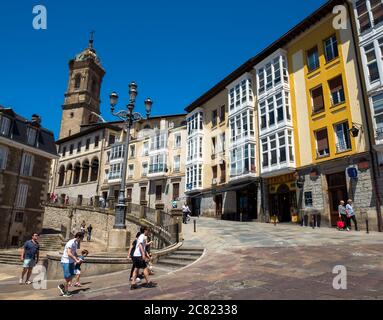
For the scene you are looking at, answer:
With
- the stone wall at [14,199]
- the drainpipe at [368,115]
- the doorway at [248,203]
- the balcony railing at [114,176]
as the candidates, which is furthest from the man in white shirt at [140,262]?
the balcony railing at [114,176]

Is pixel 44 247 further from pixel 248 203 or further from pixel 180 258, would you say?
pixel 180 258

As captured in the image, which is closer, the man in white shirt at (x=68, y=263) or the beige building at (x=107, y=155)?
the man in white shirt at (x=68, y=263)

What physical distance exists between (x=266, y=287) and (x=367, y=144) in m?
15.1

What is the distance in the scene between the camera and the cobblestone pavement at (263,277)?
6.03 meters

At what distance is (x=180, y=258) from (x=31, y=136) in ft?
72.8

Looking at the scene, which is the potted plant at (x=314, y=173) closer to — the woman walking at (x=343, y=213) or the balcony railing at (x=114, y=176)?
the woman walking at (x=343, y=213)

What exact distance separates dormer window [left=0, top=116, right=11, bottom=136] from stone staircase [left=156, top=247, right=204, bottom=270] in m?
19.9

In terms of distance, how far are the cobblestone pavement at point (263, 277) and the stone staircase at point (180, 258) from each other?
480 millimetres

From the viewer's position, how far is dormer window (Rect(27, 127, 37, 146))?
26578 mm

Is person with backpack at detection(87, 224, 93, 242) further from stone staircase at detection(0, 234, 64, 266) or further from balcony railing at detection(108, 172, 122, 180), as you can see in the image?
balcony railing at detection(108, 172, 122, 180)

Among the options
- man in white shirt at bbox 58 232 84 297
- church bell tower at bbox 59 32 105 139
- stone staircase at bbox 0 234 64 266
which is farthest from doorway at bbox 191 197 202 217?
church bell tower at bbox 59 32 105 139

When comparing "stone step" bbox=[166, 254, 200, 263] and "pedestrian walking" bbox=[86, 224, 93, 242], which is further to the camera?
"pedestrian walking" bbox=[86, 224, 93, 242]

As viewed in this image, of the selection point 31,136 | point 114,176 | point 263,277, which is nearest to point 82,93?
Answer: point 114,176
